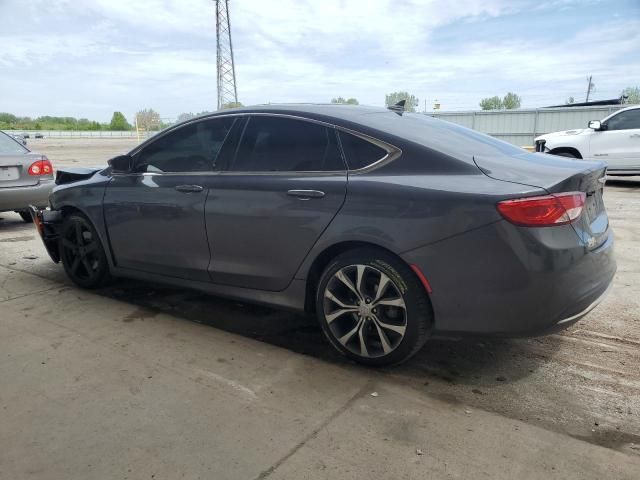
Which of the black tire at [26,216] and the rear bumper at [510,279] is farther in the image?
the black tire at [26,216]

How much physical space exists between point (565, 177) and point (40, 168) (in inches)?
290

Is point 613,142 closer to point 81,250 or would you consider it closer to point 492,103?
point 81,250

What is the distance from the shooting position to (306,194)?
3182mm

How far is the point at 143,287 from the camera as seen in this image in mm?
4863

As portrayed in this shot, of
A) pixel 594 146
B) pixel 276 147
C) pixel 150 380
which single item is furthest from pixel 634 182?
pixel 150 380

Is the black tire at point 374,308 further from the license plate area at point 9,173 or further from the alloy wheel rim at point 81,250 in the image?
the license plate area at point 9,173

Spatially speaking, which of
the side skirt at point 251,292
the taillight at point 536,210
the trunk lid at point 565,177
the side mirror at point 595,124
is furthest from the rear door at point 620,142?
the side skirt at point 251,292

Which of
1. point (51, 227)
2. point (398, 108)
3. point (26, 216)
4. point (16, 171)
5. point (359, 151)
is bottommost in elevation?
point (26, 216)

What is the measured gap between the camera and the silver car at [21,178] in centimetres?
734

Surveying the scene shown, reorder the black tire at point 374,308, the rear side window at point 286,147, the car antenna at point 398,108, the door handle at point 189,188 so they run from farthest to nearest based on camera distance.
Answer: the car antenna at point 398,108 → the door handle at point 189,188 → the rear side window at point 286,147 → the black tire at point 374,308

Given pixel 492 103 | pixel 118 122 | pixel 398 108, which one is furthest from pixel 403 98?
pixel 118 122

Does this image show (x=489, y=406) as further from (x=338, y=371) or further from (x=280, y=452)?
(x=280, y=452)

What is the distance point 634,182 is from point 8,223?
43.1 feet

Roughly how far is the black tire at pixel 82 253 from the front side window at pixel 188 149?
862 mm
